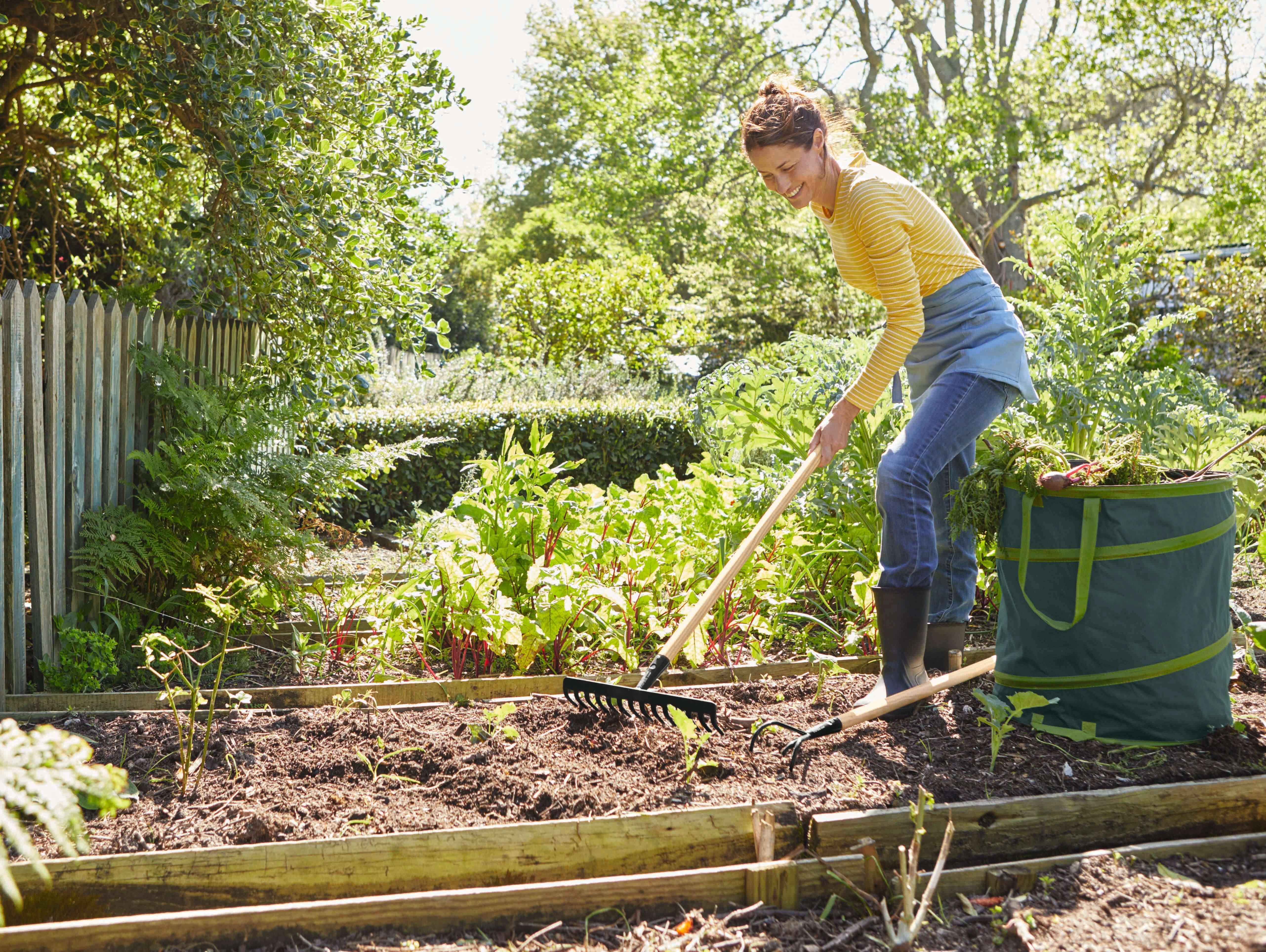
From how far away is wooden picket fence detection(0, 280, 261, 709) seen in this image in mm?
2871

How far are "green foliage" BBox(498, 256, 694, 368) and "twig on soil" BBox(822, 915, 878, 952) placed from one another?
402 inches

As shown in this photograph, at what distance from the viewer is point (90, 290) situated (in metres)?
5.32

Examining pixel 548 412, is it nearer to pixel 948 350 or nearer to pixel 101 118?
pixel 101 118

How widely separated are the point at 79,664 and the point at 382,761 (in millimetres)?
1337

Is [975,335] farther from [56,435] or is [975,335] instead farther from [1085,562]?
[56,435]

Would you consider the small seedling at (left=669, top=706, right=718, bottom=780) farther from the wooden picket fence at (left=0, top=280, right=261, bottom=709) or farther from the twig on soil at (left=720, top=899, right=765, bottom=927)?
the wooden picket fence at (left=0, top=280, right=261, bottom=709)

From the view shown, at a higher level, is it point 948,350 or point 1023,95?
point 1023,95

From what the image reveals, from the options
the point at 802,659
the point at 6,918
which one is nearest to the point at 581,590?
the point at 802,659

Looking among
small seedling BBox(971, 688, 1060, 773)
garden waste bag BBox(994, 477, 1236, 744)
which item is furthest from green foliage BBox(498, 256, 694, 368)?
small seedling BBox(971, 688, 1060, 773)

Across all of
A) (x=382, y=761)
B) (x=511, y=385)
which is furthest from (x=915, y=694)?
(x=511, y=385)

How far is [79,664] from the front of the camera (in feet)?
9.86

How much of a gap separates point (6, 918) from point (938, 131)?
1165 centimetres

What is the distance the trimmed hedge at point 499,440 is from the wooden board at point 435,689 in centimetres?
310

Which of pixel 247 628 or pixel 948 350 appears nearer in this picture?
pixel 948 350
